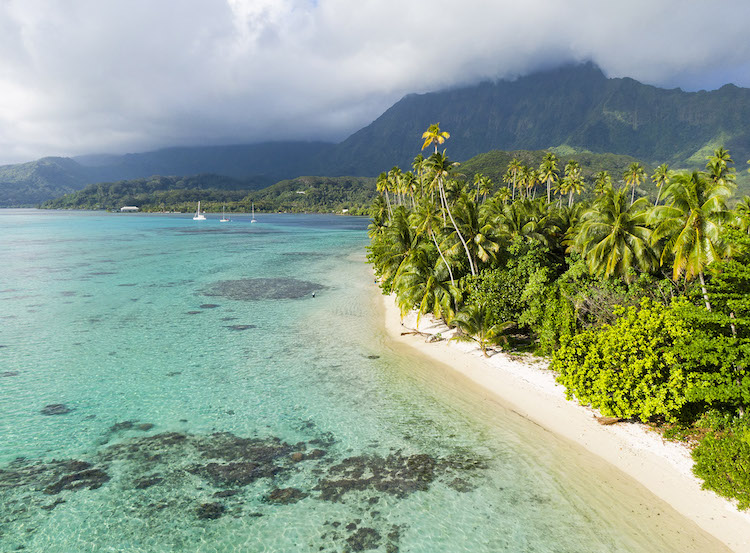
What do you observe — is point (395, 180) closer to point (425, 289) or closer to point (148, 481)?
point (425, 289)

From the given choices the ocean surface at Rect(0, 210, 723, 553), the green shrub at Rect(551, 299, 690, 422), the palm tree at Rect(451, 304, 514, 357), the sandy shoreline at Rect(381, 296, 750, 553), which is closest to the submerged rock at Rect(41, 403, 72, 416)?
the ocean surface at Rect(0, 210, 723, 553)

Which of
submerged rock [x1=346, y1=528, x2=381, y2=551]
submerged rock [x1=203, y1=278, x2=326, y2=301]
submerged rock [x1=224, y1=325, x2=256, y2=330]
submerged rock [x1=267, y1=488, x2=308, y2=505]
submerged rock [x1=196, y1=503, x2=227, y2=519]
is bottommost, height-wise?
submerged rock [x1=346, y1=528, x2=381, y2=551]

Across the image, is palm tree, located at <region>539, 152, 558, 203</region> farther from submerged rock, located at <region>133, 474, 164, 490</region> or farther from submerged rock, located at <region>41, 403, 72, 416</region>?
submerged rock, located at <region>41, 403, 72, 416</region>

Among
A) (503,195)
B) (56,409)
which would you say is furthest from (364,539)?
(503,195)

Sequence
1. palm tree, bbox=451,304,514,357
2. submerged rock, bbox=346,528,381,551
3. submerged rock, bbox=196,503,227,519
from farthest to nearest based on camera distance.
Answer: palm tree, bbox=451,304,514,357 < submerged rock, bbox=196,503,227,519 < submerged rock, bbox=346,528,381,551

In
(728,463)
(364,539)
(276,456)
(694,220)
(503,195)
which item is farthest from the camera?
(503,195)

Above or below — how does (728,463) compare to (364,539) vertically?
above

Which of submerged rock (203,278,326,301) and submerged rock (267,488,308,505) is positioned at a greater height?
submerged rock (203,278,326,301)
